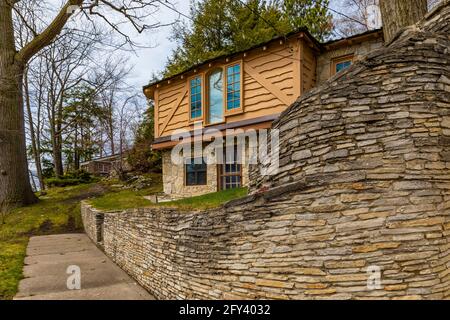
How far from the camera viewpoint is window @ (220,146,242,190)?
964 cm

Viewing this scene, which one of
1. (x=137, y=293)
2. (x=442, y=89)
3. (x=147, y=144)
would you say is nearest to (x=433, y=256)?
(x=442, y=89)

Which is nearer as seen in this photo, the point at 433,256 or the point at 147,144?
the point at 433,256

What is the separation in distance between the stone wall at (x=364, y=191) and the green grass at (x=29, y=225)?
5.23 m

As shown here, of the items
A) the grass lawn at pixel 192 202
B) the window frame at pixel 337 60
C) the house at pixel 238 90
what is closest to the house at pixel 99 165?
the grass lawn at pixel 192 202

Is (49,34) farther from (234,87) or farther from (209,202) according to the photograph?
(209,202)

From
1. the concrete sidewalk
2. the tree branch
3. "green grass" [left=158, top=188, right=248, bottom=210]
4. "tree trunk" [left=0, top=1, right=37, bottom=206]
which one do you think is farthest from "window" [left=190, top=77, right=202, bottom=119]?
"tree trunk" [left=0, top=1, right=37, bottom=206]

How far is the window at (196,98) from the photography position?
1020cm

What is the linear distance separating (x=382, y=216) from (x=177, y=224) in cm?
303

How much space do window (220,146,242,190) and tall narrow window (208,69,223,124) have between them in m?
1.28

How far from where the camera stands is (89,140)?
24844 millimetres

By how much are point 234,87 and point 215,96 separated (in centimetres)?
86

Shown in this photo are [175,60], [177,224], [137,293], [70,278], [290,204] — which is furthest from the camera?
[175,60]
